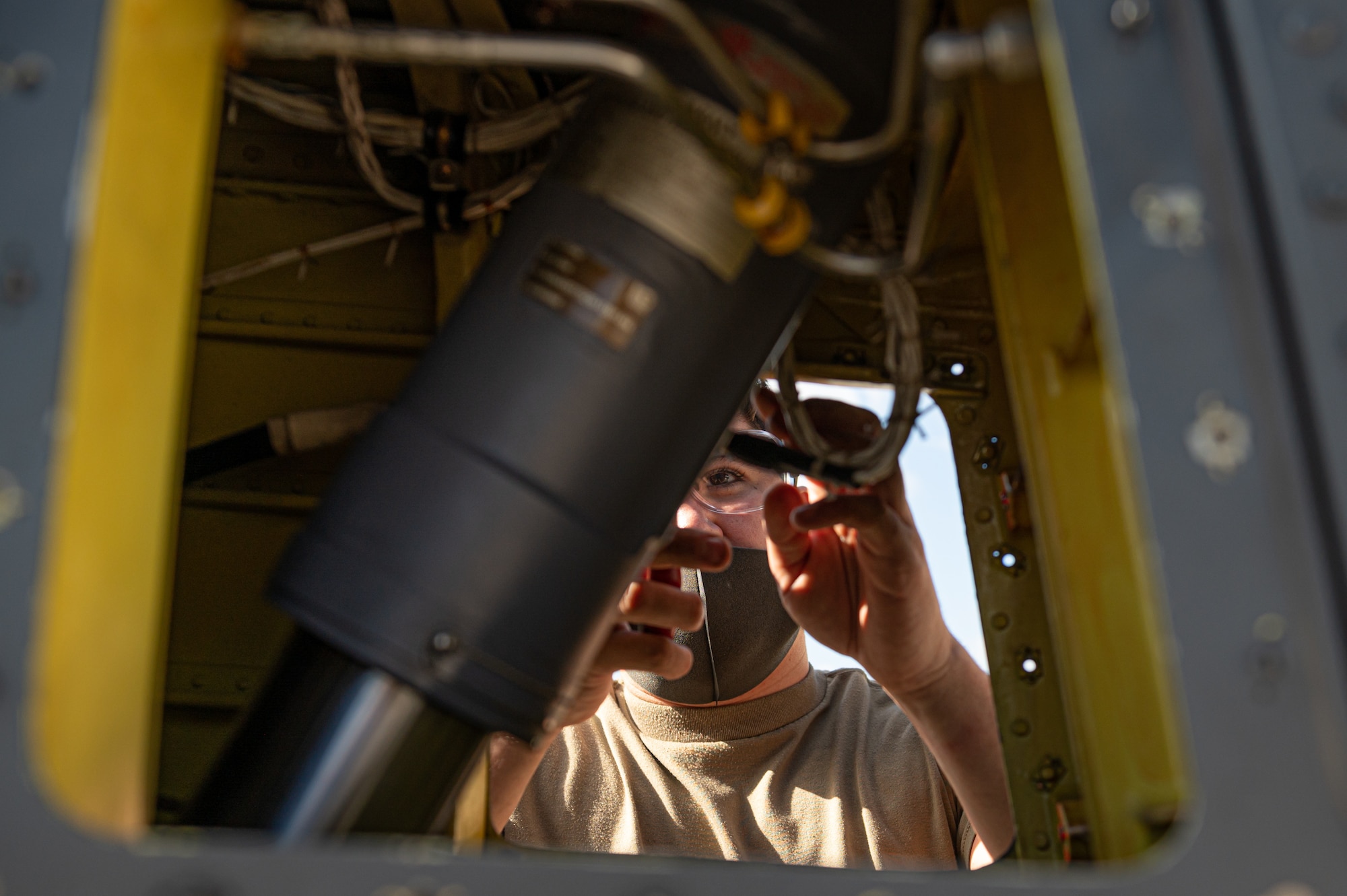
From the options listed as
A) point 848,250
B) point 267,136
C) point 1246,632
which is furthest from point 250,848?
point 267,136

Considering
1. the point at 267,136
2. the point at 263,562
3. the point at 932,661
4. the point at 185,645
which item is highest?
the point at 267,136

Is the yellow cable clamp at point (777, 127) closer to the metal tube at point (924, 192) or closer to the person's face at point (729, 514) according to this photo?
the metal tube at point (924, 192)

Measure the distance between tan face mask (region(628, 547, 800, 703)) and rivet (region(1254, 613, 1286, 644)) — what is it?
205cm

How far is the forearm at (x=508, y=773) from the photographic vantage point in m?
1.97

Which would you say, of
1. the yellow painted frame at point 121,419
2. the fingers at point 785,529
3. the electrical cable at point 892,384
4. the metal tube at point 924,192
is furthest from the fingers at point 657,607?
the yellow painted frame at point 121,419

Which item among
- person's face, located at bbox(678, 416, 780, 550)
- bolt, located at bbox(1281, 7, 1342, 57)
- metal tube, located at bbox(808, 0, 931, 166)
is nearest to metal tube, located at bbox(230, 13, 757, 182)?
metal tube, located at bbox(808, 0, 931, 166)

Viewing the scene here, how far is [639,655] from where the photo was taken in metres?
1.59

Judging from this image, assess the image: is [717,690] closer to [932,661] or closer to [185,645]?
[932,661]

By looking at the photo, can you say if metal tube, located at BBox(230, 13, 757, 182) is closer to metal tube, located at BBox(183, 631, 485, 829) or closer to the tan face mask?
metal tube, located at BBox(183, 631, 485, 829)

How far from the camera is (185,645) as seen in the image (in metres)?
1.69

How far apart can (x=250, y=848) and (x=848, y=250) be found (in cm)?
90

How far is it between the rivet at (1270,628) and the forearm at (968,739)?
1.35m

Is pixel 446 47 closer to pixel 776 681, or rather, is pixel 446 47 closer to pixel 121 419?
pixel 121 419

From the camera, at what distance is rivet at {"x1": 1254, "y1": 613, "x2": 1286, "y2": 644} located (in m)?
0.62
